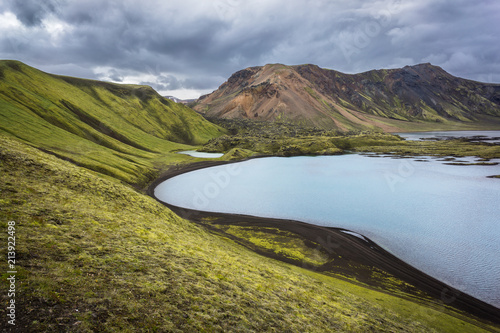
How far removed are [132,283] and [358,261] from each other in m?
30.9

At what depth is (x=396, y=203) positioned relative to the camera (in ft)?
181

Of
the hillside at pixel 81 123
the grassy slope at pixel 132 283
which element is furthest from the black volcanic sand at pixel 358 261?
the hillside at pixel 81 123

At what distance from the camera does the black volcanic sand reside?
24094 millimetres

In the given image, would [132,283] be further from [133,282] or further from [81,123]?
[81,123]

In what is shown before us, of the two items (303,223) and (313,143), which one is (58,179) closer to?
(303,223)

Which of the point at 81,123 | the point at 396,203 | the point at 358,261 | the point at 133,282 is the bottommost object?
the point at 358,261

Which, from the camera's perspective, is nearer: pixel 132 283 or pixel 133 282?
pixel 132 283

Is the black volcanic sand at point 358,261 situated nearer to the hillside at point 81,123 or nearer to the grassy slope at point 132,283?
the grassy slope at point 132,283

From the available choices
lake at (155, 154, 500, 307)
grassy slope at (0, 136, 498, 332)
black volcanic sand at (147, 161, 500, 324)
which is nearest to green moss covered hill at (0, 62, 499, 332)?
grassy slope at (0, 136, 498, 332)

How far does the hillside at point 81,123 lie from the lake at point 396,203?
2215 centimetres

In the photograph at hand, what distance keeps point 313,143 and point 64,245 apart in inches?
6020

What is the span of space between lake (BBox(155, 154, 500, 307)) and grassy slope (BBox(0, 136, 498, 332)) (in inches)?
520

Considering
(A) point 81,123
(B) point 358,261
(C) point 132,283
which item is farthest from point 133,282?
(A) point 81,123

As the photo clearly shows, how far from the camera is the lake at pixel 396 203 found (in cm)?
3136
